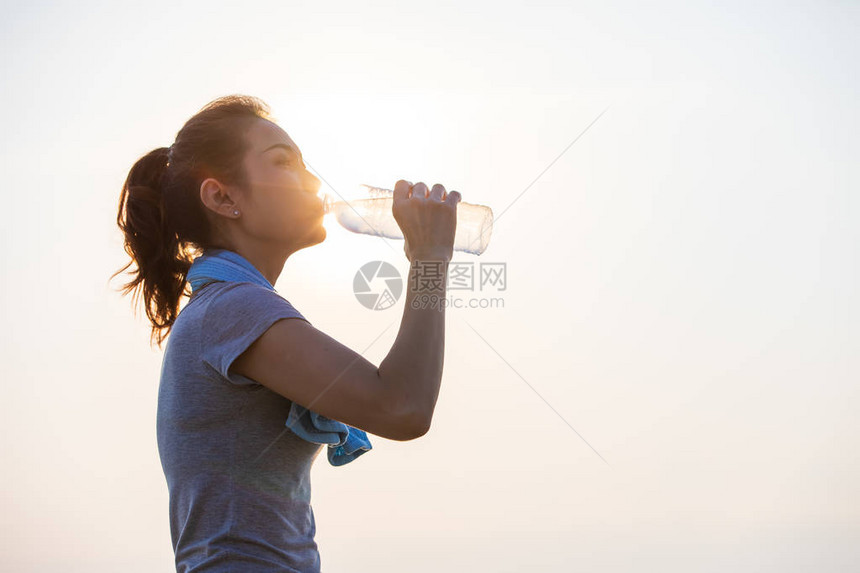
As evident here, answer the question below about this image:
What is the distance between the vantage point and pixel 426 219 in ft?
4.83

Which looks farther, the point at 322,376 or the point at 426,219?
the point at 426,219

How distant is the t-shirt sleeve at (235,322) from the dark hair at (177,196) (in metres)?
0.39

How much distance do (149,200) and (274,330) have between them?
63cm

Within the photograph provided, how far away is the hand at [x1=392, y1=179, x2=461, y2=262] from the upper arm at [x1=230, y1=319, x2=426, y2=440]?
1.01ft

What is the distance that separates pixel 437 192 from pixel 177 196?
539mm

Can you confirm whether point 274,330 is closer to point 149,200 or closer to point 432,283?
point 432,283

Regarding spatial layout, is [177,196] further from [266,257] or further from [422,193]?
[422,193]

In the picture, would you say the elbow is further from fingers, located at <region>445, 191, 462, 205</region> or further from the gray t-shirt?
fingers, located at <region>445, 191, 462, 205</region>

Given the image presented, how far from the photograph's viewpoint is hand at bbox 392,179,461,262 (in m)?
1.46

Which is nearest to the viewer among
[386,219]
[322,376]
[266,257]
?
[322,376]

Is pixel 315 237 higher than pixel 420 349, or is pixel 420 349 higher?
pixel 315 237

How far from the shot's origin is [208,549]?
4.11 ft

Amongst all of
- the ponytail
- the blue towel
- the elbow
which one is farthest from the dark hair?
the elbow

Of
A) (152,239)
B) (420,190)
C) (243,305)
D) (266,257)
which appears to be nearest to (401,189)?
(420,190)
